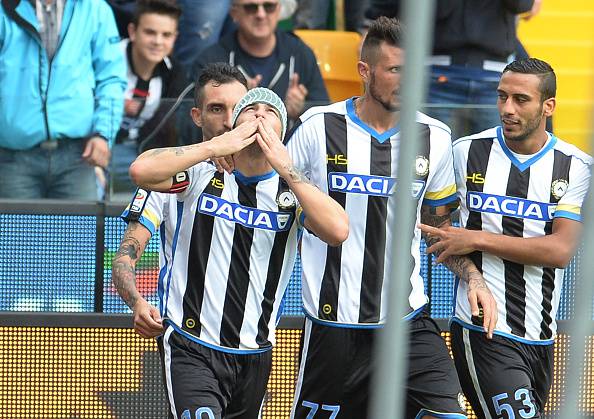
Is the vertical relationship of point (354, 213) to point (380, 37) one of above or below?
below

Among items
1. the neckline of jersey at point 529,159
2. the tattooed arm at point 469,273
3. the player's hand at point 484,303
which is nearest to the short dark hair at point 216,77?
the tattooed arm at point 469,273

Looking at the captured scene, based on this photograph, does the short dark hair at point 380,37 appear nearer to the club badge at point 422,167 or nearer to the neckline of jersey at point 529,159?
the club badge at point 422,167

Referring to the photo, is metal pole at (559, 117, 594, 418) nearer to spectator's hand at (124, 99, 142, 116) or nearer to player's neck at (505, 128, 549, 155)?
player's neck at (505, 128, 549, 155)

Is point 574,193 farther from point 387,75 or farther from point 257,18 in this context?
point 257,18

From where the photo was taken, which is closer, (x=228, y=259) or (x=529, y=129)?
(x=228, y=259)

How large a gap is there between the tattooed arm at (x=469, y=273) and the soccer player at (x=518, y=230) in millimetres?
79

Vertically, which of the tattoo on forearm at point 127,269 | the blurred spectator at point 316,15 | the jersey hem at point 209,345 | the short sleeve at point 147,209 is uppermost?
the blurred spectator at point 316,15

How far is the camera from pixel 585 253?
2.84 m

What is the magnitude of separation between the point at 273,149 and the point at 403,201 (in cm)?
291

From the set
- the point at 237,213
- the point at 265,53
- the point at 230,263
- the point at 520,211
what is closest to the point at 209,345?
the point at 230,263

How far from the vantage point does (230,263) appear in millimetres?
5867

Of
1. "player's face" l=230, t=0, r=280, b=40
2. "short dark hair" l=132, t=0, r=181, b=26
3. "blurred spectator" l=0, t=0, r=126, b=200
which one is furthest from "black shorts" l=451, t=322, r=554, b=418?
"short dark hair" l=132, t=0, r=181, b=26

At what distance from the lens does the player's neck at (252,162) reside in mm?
5914

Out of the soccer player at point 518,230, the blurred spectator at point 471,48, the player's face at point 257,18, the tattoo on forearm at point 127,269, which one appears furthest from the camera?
the blurred spectator at point 471,48
